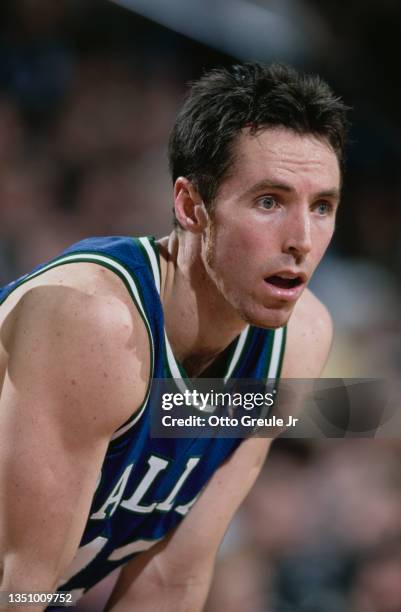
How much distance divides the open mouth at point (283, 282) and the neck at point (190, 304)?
0.11 metres

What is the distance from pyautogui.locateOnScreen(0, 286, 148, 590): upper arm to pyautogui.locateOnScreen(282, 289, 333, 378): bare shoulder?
1.37 feet

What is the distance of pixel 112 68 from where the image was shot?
2.79m

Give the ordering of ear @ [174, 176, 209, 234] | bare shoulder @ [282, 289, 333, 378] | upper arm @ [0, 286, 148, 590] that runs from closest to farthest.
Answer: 1. upper arm @ [0, 286, 148, 590]
2. ear @ [174, 176, 209, 234]
3. bare shoulder @ [282, 289, 333, 378]

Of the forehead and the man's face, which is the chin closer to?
the man's face

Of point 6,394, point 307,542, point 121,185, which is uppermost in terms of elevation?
point 121,185

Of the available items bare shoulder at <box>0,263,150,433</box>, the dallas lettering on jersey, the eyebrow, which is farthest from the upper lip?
the dallas lettering on jersey

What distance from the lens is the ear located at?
1406 mm

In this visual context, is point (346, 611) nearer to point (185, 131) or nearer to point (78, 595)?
point (78, 595)

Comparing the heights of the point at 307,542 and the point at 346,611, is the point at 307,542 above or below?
above

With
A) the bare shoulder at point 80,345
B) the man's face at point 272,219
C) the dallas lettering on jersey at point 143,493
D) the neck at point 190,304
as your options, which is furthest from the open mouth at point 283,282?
the dallas lettering on jersey at point 143,493

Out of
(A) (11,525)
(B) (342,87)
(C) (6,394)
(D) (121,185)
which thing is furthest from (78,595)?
(B) (342,87)

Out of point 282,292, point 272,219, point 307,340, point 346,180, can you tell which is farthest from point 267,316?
point 346,180

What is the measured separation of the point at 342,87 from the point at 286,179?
4.96 ft

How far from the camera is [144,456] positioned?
4.62ft
